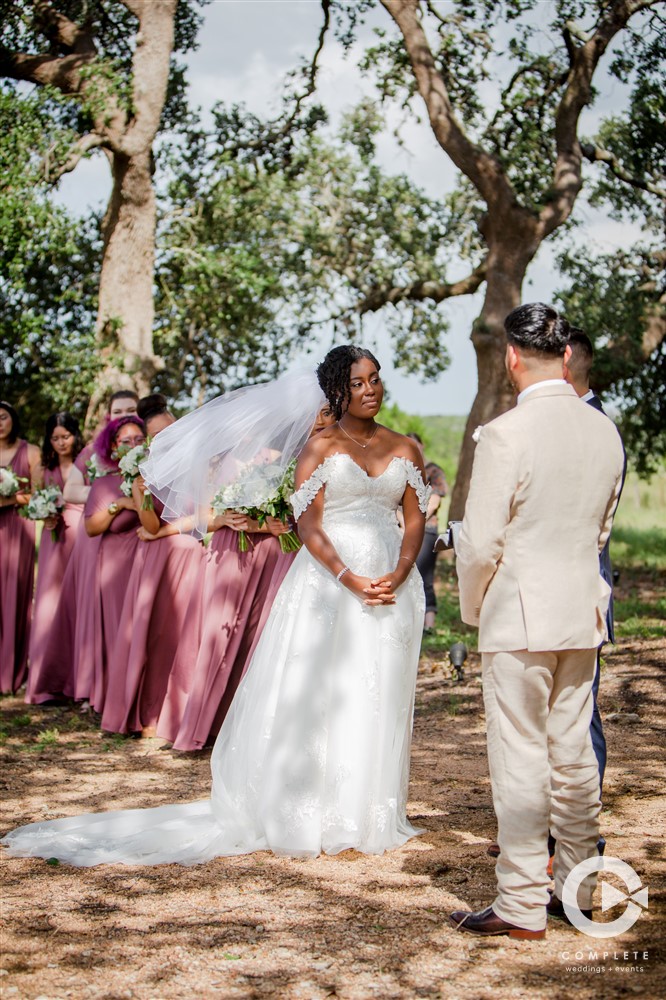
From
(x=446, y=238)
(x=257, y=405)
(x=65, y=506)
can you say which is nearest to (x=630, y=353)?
(x=446, y=238)

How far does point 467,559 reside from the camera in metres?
4.05

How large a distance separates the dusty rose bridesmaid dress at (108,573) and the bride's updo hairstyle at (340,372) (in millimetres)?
3371

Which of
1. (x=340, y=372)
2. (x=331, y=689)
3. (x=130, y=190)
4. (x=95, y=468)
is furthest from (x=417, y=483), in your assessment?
(x=130, y=190)

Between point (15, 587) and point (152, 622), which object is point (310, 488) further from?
point (15, 587)

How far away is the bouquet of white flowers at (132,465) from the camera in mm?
8016

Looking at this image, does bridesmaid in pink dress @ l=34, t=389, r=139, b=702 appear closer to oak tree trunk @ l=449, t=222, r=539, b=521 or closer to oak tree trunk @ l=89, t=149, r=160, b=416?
oak tree trunk @ l=89, t=149, r=160, b=416

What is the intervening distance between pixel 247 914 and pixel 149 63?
13965mm

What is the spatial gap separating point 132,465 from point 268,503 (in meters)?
1.52

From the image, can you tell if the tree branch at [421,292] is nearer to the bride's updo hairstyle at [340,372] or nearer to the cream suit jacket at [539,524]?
the bride's updo hairstyle at [340,372]

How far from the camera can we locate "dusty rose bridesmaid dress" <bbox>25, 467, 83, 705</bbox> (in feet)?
31.1

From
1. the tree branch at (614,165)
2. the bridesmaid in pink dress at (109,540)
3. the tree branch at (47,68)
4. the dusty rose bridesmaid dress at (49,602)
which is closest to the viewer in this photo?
the bridesmaid in pink dress at (109,540)

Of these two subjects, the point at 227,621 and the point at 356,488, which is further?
the point at 227,621

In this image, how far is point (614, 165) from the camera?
1762cm

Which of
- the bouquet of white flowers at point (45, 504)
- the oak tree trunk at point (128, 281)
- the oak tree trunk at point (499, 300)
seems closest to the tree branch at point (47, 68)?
the oak tree trunk at point (128, 281)
